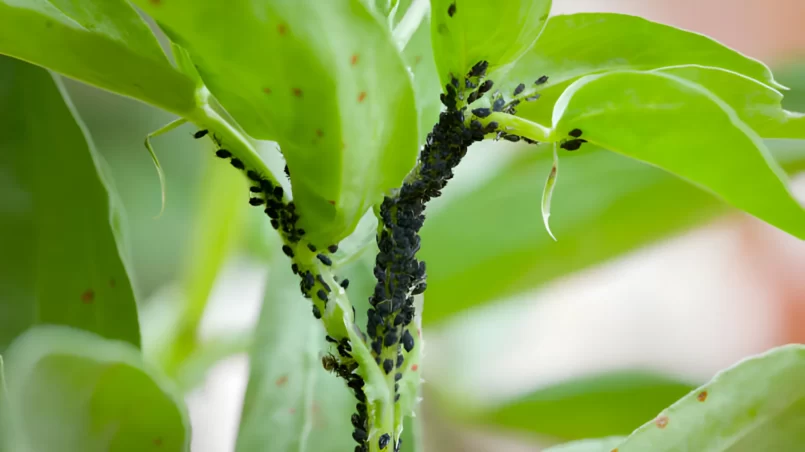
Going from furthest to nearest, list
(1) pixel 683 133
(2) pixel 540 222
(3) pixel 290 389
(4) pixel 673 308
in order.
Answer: (4) pixel 673 308, (2) pixel 540 222, (3) pixel 290 389, (1) pixel 683 133

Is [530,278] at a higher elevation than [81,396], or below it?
higher

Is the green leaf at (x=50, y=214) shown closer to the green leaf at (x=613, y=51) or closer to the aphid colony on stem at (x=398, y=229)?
the aphid colony on stem at (x=398, y=229)

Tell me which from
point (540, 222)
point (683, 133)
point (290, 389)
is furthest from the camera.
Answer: point (540, 222)

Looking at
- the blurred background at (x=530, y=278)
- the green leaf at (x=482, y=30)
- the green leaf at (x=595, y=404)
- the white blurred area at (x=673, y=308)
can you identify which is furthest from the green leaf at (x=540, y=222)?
the green leaf at (x=482, y=30)

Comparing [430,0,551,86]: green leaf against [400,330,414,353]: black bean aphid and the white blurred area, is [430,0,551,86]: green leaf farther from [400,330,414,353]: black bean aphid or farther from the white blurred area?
the white blurred area

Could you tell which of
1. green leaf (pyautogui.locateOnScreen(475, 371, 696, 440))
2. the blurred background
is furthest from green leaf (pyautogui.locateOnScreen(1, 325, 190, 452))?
green leaf (pyautogui.locateOnScreen(475, 371, 696, 440))

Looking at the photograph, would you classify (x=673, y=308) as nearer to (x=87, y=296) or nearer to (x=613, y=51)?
(x=613, y=51)

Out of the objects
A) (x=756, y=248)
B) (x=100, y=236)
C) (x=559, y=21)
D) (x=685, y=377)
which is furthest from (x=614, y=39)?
(x=756, y=248)

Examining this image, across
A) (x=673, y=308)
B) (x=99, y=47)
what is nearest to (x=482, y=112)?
(x=99, y=47)
